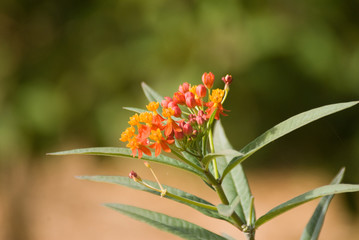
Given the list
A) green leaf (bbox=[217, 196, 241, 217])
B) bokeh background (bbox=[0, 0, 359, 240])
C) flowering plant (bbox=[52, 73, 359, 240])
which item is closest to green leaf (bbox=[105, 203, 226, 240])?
flowering plant (bbox=[52, 73, 359, 240])

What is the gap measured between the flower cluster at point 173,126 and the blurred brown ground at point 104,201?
2768 mm

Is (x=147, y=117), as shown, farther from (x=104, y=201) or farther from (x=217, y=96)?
(x=104, y=201)

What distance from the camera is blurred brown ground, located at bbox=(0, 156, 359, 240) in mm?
3529

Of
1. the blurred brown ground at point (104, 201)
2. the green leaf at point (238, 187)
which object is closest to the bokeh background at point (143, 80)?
the blurred brown ground at point (104, 201)

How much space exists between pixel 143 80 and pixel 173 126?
2715 millimetres

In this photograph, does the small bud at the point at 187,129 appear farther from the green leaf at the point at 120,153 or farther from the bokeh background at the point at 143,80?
the bokeh background at the point at 143,80

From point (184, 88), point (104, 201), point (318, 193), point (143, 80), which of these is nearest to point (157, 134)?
point (184, 88)

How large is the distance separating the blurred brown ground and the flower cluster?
2.77 m

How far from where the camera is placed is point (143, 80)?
3.38m

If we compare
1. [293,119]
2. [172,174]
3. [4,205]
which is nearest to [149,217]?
[293,119]

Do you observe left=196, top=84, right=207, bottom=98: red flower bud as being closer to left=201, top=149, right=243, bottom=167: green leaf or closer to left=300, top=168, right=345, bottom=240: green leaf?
left=201, top=149, right=243, bottom=167: green leaf

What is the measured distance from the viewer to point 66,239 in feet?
12.2

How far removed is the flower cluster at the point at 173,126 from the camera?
0.67m

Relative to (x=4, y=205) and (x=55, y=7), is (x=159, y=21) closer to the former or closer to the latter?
(x=55, y=7)
